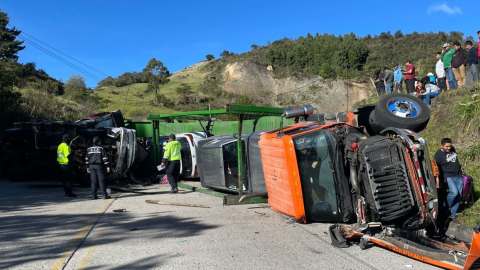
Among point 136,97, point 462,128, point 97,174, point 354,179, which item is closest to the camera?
point 354,179

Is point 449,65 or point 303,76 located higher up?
point 303,76

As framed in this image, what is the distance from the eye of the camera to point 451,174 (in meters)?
6.48

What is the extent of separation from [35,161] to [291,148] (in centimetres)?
982

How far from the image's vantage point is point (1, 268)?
4.65 meters

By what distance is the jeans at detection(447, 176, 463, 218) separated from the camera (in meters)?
6.38

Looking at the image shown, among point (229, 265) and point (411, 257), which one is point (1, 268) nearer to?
point (229, 265)

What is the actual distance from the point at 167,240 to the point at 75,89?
39265 millimetres

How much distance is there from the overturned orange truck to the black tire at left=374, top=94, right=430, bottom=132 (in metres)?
0.02

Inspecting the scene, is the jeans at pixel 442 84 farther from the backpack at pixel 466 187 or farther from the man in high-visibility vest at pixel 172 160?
the man in high-visibility vest at pixel 172 160

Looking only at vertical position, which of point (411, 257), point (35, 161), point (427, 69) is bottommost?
point (411, 257)

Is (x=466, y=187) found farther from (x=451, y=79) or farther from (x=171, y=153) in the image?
(x=171, y=153)

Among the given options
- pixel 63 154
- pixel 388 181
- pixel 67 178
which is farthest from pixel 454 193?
pixel 63 154

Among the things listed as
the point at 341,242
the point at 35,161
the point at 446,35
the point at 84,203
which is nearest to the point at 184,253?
the point at 341,242

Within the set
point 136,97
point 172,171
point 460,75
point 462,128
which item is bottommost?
point 172,171
